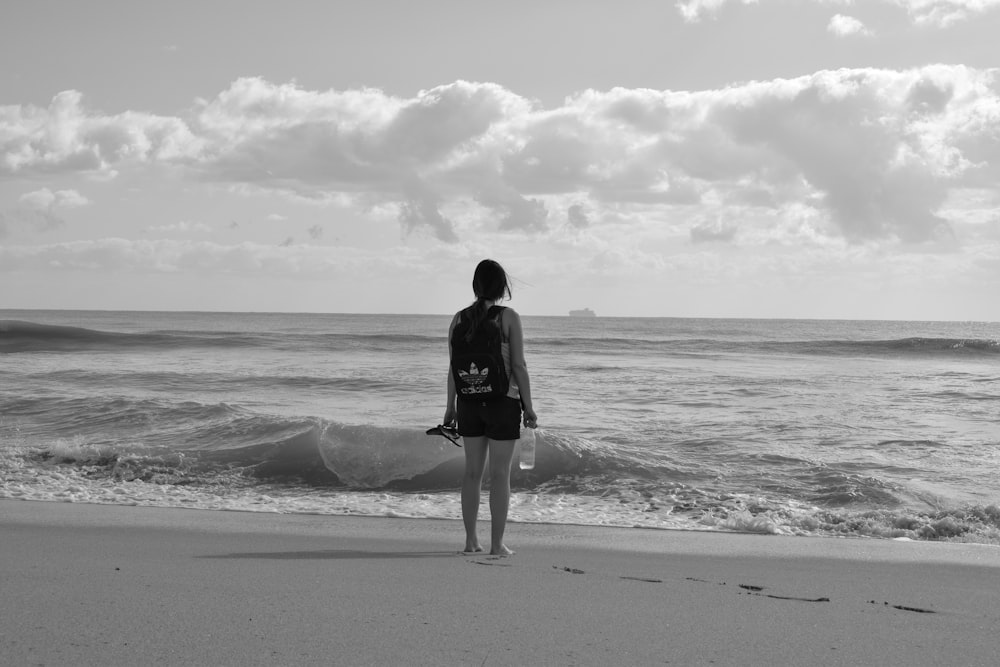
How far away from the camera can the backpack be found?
4.70m

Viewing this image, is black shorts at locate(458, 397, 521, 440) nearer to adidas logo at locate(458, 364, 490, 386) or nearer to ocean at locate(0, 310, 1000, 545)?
adidas logo at locate(458, 364, 490, 386)

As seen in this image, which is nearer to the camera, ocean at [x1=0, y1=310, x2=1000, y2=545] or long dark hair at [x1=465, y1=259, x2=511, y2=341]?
long dark hair at [x1=465, y1=259, x2=511, y2=341]

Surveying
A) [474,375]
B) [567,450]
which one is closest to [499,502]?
[474,375]

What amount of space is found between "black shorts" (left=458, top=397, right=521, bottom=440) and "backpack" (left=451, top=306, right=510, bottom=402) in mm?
46

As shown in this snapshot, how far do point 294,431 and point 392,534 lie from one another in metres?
4.84

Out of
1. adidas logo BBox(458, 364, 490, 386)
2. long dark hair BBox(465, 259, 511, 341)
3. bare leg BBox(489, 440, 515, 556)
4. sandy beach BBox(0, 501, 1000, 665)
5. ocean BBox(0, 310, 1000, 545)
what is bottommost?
ocean BBox(0, 310, 1000, 545)

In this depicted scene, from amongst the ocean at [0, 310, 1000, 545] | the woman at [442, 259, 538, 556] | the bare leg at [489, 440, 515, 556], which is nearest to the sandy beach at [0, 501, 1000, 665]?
the bare leg at [489, 440, 515, 556]

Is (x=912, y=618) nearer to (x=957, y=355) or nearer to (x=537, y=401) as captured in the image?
(x=537, y=401)

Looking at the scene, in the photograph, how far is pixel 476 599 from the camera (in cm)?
393

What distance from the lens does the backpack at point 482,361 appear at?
15.4ft

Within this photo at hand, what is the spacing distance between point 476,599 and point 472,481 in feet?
3.90

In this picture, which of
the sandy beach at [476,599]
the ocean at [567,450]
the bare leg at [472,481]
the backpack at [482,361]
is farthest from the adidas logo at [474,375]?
the ocean at [567,450]

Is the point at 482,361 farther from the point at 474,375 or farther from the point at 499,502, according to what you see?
the point at 499,502

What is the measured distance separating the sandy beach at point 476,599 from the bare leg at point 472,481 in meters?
0.17
